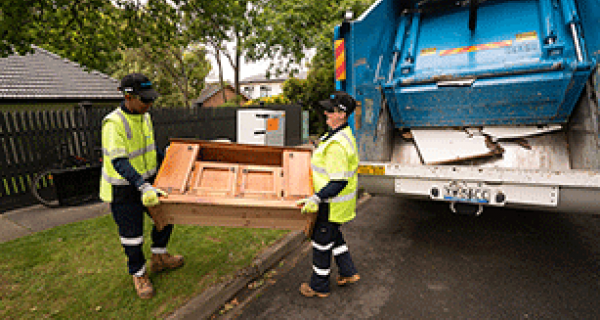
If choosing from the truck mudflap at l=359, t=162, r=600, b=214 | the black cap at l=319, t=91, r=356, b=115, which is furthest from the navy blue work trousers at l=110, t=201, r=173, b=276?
the truck mudflap at l=359, t=162, r=600, b=214

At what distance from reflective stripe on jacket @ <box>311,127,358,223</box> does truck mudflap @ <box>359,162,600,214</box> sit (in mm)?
664

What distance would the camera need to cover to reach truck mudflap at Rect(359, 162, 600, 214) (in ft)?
7.21

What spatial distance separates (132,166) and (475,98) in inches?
125

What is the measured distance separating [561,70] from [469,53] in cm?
82

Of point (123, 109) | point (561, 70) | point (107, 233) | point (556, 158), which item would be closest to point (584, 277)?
point (556, 158)

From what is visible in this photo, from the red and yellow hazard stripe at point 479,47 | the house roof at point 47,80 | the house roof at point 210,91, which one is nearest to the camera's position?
the red and yellow hazard stripe at point 479,47

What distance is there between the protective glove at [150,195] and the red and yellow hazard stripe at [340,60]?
2.32m

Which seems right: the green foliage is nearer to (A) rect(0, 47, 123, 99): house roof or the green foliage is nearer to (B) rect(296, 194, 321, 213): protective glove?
(A) rect(0, 47, 123, 99): house roof

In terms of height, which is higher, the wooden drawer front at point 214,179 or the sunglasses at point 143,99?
the sunglasses at point 143,99

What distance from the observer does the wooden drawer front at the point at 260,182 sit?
6.85ft

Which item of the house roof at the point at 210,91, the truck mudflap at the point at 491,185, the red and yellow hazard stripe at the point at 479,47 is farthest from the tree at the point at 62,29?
the house roof at the point at 210,91

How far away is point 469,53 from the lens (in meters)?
3.29

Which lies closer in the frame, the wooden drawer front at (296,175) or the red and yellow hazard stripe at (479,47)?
the wooden drawer front at (296,175)

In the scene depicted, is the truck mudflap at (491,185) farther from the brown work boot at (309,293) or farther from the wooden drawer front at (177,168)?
the wooden drawer front at (177,168)
